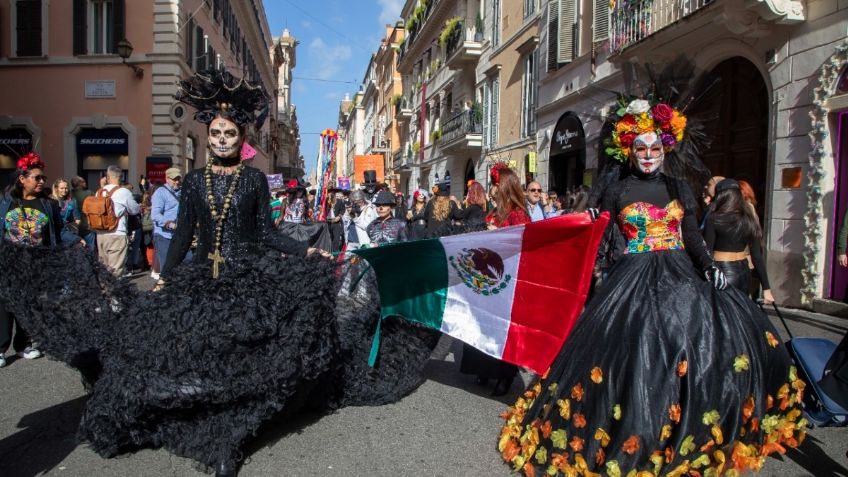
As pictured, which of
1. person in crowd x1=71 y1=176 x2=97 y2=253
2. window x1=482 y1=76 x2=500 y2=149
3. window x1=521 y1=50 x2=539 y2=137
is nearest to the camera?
person in crowd x1=71 y1=176 x2=97 y2=253

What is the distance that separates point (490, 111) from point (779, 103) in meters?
13.4

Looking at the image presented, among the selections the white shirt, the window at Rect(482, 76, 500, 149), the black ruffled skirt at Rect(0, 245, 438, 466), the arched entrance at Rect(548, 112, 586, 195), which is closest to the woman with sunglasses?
the black ruffled skirt at Rect(0, 245, 438, 466)

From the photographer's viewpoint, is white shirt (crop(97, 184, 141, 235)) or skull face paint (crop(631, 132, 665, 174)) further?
white shirt (crop(97, 184, 141, 235))

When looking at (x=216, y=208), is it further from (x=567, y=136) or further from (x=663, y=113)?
(x=567, y=136)

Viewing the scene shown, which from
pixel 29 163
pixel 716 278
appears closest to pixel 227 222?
pixel 716 278

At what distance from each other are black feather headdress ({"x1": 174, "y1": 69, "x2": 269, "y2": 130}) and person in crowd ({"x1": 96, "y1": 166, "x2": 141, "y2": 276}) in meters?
5.80

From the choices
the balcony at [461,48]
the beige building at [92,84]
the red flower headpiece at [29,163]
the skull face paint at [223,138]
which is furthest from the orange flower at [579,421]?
the balcony at [461,48]

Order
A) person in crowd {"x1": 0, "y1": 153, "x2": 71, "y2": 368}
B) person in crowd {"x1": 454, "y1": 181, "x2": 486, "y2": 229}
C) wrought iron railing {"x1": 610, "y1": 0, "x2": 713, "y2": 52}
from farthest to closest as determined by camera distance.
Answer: wrought iron railing {"x1": 610, "y1": 0, "x2": 713, "y2": 52} < person in crowd {"x1": 454, "y1": 181, "x2": 486, "y2": 229} < person in crowd {"x1": 0, "y1": 153, "x2": 71, "y2": 368}

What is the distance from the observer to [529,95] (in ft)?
60.7

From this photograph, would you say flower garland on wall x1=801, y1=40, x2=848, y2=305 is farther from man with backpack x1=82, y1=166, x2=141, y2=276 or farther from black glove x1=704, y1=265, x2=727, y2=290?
man with backpack x1=82, y1=166, x2=141, y2=276

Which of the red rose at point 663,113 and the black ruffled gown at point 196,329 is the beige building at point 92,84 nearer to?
the black ruffled gown at point 196,329

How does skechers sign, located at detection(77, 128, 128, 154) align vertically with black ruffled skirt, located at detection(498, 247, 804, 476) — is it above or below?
above

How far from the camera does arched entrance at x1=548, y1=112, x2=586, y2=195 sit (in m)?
14.4

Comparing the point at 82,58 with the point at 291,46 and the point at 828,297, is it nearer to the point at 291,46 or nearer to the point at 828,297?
the point at 828,297
